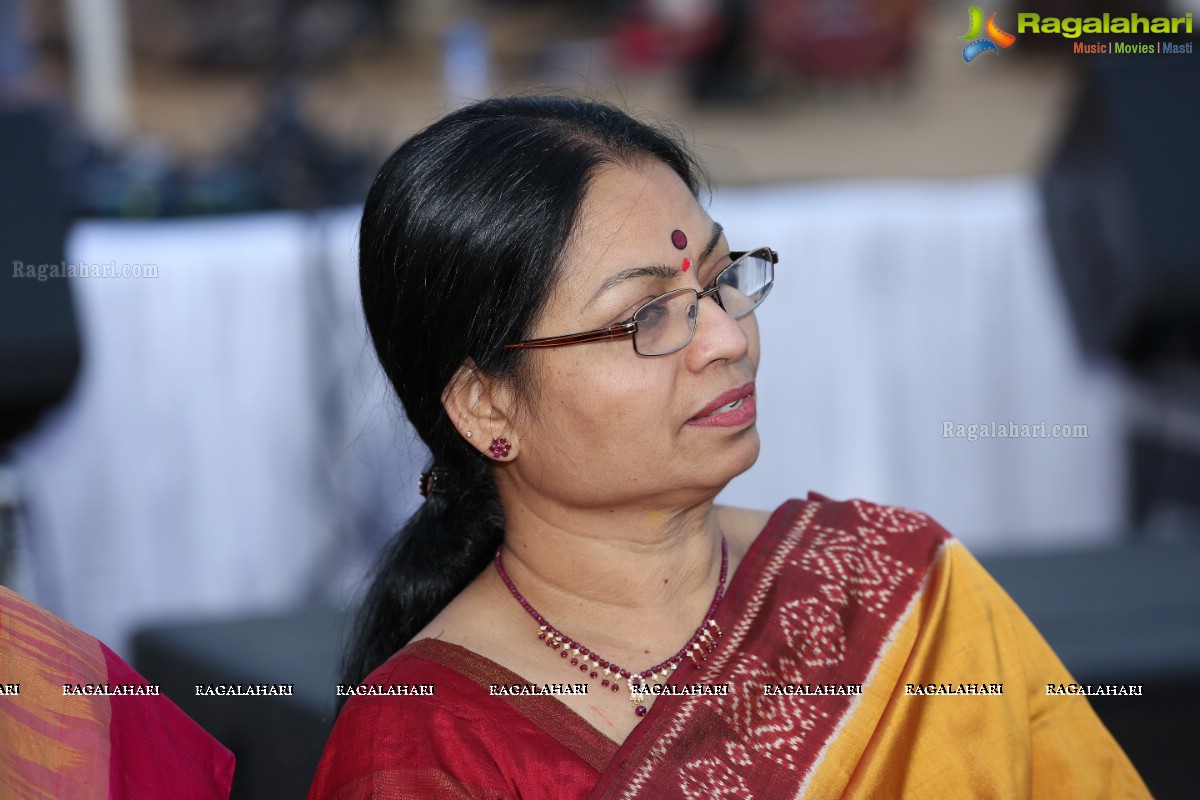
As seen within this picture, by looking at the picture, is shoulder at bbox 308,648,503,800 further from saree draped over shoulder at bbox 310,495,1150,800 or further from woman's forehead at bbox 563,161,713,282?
woman's forehead at bbox 563,161,713,282

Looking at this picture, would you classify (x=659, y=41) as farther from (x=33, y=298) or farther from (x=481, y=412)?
(x=481, y=412)

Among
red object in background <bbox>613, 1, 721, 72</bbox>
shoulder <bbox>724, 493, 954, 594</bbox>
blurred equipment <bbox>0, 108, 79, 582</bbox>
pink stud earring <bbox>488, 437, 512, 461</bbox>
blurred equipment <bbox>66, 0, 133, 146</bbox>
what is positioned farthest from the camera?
red object in background <bbox>613, 1, 721, 72</bbox>

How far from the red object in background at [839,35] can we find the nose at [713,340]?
30.1 feet

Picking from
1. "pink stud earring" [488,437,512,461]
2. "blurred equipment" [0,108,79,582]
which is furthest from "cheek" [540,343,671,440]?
"blurred equipment" [0,108,79,582]

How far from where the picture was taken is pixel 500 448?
152 cm

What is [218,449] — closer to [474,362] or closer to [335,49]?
[474,362]

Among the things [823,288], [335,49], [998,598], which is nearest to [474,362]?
[998,598]

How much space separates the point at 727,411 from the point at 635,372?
0.11 m

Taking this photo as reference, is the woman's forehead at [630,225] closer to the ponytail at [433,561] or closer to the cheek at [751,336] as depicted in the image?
the cheek at [751,336]

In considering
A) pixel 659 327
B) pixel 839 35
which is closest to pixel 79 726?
pixel 659 327

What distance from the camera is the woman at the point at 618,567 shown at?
1.41 metres

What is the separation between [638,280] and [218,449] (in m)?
2.16

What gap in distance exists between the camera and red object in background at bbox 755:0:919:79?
10148 millimetres

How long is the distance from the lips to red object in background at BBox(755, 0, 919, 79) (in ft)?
30.1
